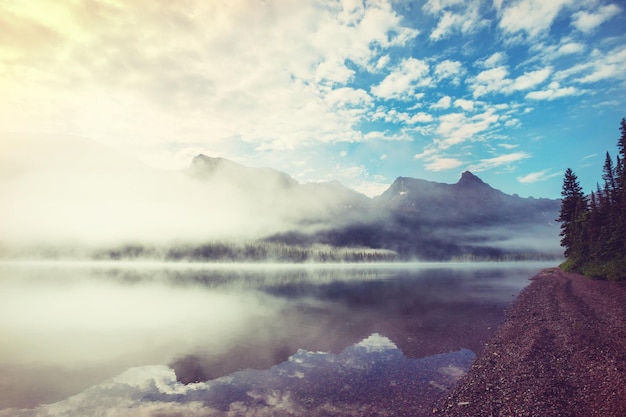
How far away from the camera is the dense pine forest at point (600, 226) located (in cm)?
5784

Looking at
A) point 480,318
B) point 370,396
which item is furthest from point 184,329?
point 480,318

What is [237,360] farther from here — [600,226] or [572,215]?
[572,215]

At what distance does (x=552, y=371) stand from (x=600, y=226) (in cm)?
7326

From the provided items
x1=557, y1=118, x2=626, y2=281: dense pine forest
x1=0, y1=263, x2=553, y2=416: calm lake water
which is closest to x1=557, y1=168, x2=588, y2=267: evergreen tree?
x1=557, y1=118, x2=626, y2=281: dense pine forest

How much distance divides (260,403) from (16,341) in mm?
33031

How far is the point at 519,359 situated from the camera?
23156 mm

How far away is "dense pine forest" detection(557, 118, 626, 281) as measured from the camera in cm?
5784

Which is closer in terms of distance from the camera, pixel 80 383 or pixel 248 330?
pixel 80 383

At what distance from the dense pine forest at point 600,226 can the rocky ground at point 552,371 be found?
Result: 29.6 metres

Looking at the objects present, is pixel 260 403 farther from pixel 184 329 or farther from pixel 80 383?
pixel 184 329

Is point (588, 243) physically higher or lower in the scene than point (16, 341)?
higher

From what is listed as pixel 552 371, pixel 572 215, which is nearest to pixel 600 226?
pixel 572 215

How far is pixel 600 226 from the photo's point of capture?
72.6 metres

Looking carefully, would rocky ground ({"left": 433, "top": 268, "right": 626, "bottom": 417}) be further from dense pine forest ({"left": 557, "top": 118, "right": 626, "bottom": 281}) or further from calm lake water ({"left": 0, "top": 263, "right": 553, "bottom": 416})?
dense pine forest ({"left": 557, "top": 118, "right": 626, "bottom": 281})
